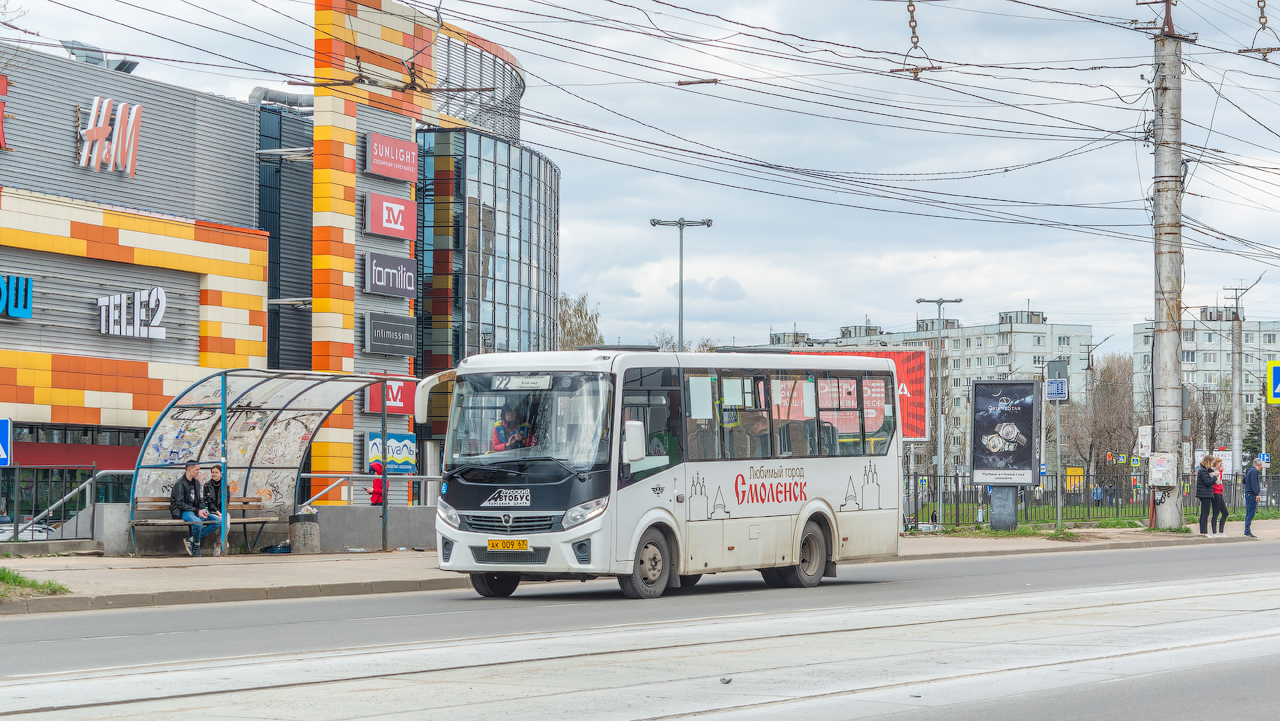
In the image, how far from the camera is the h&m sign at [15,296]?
118 feet

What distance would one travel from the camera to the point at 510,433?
1606cm

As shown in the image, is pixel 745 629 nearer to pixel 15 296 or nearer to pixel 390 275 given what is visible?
pixel 15 296

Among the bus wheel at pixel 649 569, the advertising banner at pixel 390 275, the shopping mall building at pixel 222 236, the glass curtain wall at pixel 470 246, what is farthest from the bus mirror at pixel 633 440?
the glass curtain wall at pixel 470 246

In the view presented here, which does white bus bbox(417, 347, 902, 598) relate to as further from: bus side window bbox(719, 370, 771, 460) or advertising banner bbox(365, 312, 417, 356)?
advertising banner bbox(365, 312, 417, 356)

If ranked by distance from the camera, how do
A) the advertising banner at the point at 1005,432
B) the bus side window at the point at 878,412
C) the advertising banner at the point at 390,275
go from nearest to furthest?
the bus side window at the point at 878,412, the advertising banner at the point at 1005,432, the advertising banner at the point at 390,275

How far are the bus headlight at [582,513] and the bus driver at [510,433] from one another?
0.93 metres

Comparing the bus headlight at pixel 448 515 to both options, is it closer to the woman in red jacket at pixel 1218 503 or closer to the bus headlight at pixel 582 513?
the bus headlight at pixel 582 513

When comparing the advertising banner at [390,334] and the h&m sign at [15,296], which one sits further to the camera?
the advertising banner at [390,334]

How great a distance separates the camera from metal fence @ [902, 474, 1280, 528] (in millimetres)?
32250

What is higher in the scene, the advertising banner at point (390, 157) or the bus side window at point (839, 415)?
the advertising banner at point (390, 157)

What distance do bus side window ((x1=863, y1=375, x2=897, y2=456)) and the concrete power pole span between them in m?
13.9

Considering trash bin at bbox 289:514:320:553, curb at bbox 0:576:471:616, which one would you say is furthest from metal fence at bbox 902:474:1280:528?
curb at bbox 0:576:471:616

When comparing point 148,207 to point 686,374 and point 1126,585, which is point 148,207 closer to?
point 686,374

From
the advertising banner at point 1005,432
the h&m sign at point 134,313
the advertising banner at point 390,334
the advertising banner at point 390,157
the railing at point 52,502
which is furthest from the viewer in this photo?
the advertising banner at point 390,334
